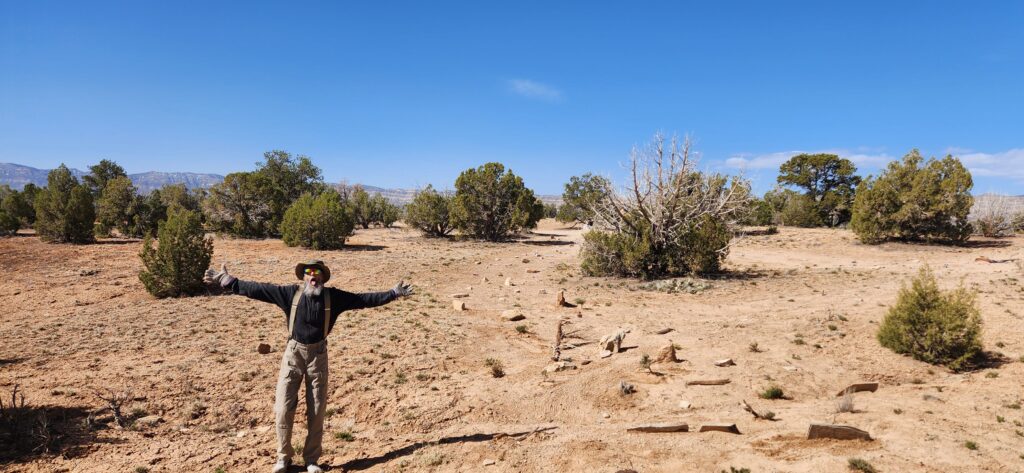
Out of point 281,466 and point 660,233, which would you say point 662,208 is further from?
point 281,466

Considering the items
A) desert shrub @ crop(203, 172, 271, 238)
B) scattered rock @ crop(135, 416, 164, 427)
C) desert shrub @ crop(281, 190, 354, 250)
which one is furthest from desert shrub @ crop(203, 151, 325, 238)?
scattered rock @ crop(135, 416, 164, 427)

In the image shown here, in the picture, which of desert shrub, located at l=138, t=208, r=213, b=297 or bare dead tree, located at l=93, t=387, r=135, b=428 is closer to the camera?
bare dead tree, located at l=93, t=387, r=135, b=428

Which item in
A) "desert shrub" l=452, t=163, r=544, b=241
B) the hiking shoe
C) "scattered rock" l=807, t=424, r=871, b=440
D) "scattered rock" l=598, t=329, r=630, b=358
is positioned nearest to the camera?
the hiking shoe

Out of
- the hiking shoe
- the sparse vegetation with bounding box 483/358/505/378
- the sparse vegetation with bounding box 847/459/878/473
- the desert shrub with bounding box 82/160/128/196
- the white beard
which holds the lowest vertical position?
the sparse vegetation with bounding box 483/358/505/378

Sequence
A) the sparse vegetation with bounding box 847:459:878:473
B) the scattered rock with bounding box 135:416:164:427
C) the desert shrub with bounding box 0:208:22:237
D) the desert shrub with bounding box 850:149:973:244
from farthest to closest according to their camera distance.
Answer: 1. the desert shrub with bounding box 0:208:22:237
2. the desert shrub with bounding box 850:149:973:244
3. the scattered rock with bounding box 135:416:164:427
4. the sparse vegetation with bounding box 847:459:878:473

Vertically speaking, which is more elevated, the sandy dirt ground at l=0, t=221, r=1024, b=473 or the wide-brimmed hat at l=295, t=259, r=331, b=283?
the wide-brimmed hat at l=295, t=259, r=331, b=283

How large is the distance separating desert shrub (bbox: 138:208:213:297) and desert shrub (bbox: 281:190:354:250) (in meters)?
13.1

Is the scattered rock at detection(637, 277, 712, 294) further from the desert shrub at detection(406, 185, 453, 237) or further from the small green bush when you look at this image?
the desert shrub at detection(406, 185, 453, 237)

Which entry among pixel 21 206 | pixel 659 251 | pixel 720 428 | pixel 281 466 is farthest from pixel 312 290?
pixel 21 206

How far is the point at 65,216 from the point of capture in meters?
27.3

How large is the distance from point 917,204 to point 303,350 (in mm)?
33854

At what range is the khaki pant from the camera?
16.5ft

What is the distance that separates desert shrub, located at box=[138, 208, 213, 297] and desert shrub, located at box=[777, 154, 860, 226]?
4937 centimetres

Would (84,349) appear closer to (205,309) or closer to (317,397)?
(205,309)
